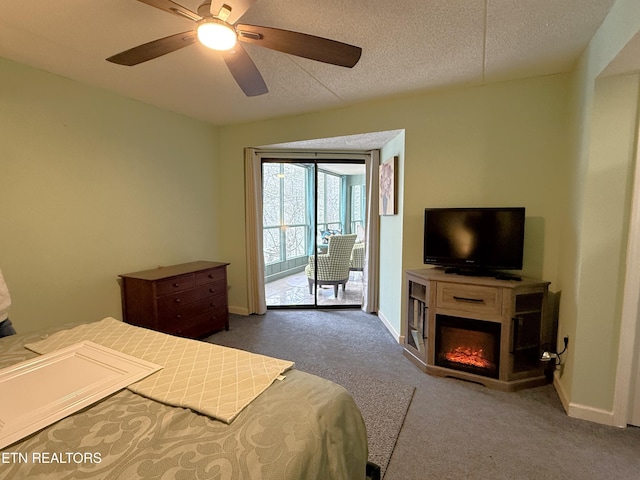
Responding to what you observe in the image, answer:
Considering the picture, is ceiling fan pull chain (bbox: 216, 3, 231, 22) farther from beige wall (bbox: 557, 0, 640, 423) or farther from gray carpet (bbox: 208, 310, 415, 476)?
gray carpet (bbox: 208, 310, 415, 476)

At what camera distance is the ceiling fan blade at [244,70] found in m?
1.59

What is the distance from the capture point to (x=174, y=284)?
294 cm

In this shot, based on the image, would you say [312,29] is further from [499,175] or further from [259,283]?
[259,283]

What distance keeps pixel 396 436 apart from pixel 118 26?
3.02 m

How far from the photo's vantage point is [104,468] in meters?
0.75

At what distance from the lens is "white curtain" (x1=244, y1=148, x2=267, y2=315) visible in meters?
3.97

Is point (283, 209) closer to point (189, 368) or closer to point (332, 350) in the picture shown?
point (332, 350)

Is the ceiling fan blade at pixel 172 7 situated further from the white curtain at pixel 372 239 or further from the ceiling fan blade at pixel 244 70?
the white curtain at pixel 372 239

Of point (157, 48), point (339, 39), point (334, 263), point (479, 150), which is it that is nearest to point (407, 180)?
point (479, 150)

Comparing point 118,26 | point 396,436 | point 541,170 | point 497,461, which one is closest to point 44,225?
point 118,26

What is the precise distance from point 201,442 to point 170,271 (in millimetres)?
2554

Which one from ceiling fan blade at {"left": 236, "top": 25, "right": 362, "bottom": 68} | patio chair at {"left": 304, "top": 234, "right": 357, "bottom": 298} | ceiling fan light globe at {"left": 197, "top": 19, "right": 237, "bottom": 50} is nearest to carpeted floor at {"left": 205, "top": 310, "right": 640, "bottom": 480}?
patio chair at {"left": 304, "top": 234, "right": 357, "bottom": 298}

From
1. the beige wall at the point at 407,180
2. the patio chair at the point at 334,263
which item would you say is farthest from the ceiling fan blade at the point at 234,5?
the patio chair at the point at 334,263

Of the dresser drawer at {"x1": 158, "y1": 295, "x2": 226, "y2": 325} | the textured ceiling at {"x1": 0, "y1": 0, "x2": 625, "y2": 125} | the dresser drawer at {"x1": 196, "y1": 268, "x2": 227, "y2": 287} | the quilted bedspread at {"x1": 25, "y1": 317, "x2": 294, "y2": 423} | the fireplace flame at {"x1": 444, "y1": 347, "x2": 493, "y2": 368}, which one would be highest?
the textured ceiling at {"x1": 0, "y1": 0, "x2": 625, "y2": 125}
